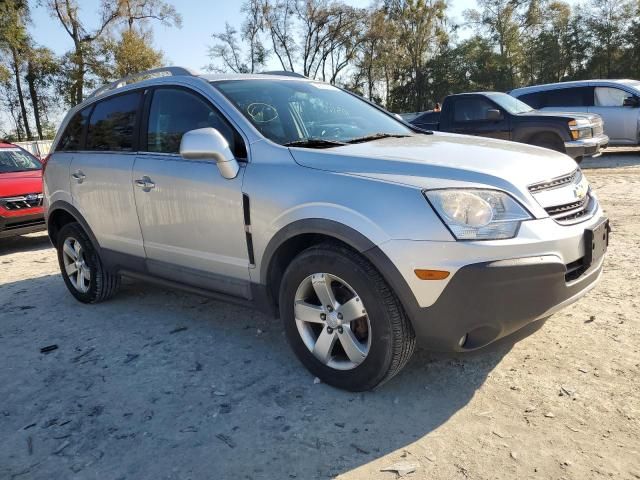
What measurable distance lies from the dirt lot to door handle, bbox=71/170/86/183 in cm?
124

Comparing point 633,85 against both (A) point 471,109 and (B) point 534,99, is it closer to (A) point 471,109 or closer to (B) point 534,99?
(B) point 534,99

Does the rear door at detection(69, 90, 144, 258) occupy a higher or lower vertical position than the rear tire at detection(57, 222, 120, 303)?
higher

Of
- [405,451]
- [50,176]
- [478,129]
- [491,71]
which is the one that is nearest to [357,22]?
[491,71]

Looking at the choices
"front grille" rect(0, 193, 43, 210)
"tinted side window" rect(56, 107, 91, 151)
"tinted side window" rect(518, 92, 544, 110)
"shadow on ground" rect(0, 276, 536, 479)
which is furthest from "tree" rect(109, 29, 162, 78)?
"shadow on ground" rect(0, 276, 536, 479)

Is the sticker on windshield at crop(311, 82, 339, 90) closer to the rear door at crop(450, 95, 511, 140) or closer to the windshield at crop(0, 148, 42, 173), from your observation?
the windshield at crop(0, 148, 42, 173)

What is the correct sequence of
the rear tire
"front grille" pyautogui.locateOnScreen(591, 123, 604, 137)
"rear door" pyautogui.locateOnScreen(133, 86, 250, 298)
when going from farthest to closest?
"front grille" pyautogui.locateOnScreen(591, 123, 604, 137), the rear tire, "rear door" pyautogui.locateOnScreen(133, 86, 250, 298)

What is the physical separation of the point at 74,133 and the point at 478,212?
3860mm

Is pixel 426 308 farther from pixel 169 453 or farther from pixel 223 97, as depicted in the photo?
Answer: pixel 223 97

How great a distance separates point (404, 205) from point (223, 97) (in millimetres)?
1560

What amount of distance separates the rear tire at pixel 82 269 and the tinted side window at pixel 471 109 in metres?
8.74

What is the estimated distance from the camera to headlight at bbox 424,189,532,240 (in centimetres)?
248

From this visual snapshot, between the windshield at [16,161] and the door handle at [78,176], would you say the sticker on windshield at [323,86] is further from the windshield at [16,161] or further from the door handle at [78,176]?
the windshield at [16,161]

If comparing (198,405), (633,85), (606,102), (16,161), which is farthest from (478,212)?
(633,85)

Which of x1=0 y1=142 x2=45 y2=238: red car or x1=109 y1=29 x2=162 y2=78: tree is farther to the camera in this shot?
x1=109 y1=29 x2=162 y2=78: tree
